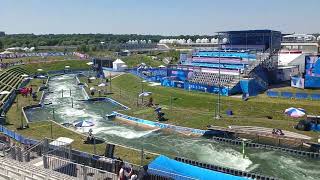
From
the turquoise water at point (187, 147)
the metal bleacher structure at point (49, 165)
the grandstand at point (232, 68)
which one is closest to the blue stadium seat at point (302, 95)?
the grandstand at point (232, 68)

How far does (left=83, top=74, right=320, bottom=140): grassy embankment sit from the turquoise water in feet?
14.6

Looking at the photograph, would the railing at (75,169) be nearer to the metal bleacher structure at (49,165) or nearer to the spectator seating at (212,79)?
the metal bleacher structure at (49,165)

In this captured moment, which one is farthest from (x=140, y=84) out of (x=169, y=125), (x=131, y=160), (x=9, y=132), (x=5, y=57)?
(x=5, y=57)

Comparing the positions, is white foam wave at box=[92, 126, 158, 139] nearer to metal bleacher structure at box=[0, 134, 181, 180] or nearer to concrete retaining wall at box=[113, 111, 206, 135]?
concrete retaining wall at box=[113, 111, 206, 135]

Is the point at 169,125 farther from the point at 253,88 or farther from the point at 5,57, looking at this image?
the point at 5,57

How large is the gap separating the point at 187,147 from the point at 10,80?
55463 mm

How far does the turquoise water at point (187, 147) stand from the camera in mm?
37062

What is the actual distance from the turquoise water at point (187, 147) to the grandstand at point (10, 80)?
22.0 feet

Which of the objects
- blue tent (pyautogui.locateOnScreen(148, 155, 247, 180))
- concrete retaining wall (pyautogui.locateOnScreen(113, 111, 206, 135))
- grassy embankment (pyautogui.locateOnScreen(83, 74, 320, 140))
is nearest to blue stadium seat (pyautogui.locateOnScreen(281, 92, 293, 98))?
grassy embankment (pyautogui.locateOnScreen(83, 74, 320, 140))

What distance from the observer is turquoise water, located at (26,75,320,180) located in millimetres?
37062

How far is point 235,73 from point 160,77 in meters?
17.1

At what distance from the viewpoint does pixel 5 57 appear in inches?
5074

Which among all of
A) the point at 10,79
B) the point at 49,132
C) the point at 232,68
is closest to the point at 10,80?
the point at 10,79

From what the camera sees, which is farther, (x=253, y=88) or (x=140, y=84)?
(x=140, y=84)
